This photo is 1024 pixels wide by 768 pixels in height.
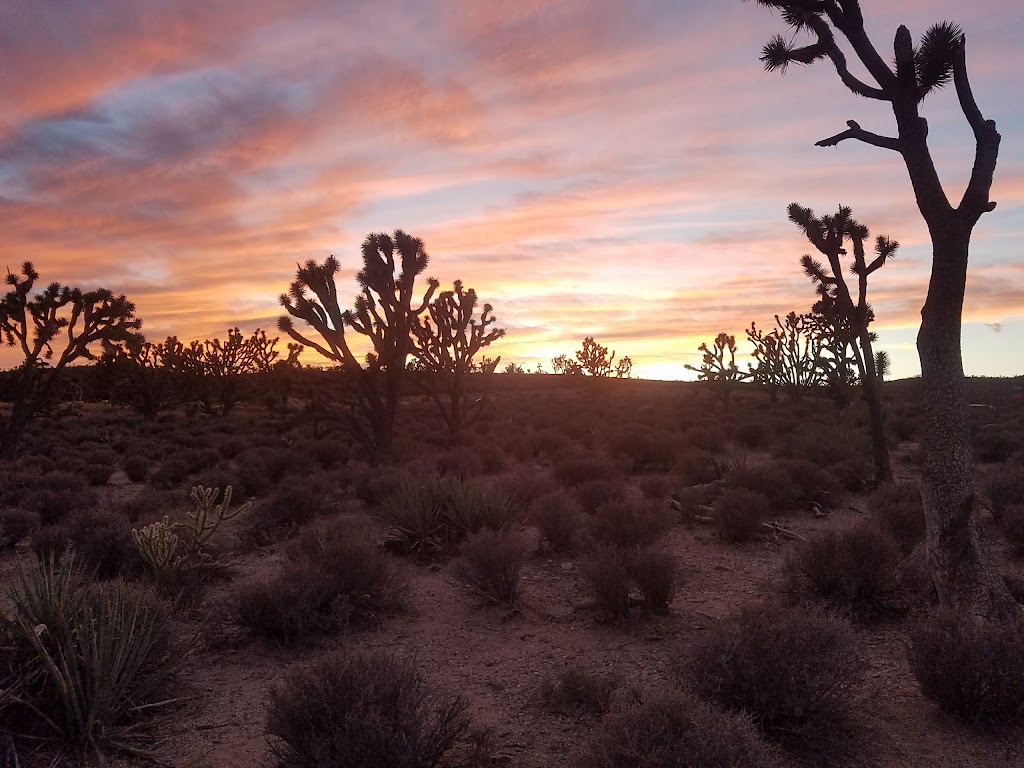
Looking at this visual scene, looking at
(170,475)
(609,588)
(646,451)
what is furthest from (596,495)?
(170,475)

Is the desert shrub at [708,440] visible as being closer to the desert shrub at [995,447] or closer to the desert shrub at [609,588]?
the desert shrub at [995,447]

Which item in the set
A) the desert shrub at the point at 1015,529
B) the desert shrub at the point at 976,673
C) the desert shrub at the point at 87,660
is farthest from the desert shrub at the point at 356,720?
the desert shrub at the point at 1015,529

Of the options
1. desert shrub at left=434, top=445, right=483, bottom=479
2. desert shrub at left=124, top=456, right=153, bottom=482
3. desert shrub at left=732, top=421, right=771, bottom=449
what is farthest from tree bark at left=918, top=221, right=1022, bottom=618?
desert shrub at left=124, top=456, right=153, bottom=482

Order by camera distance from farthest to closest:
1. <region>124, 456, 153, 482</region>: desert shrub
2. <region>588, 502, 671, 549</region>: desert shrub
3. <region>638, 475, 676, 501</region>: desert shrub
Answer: <region>124, 456, 153, 482</region>: desert shrub → <region>638, 475, 676, 501</region>: desert shrub → <region>588, 502, 671, 549</region>: desert shrub

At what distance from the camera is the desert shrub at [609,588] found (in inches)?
269

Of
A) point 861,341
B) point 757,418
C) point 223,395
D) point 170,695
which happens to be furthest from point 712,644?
point 223,395

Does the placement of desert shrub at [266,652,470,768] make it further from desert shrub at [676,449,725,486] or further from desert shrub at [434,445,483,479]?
desert shrub at [434,445,483,479]

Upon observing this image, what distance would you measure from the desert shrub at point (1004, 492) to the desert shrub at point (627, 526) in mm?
4925

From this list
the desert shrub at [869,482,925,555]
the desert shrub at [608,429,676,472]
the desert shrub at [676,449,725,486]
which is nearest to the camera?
the desert shrub at [869,482,925,555]

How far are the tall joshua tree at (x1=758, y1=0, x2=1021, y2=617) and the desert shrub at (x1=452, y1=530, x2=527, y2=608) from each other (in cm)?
399

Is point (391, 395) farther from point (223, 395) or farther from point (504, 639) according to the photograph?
point (223, 395)

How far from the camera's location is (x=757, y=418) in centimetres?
2778

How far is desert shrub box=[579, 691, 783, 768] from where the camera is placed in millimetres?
3338

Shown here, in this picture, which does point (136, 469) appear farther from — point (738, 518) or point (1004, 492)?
point (1004, 492)
